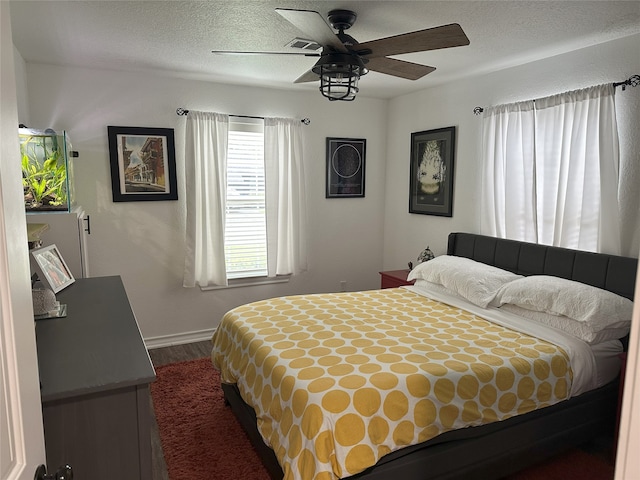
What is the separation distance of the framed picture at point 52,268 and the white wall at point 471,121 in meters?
3.28

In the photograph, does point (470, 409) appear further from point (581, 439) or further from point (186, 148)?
point (186, 148)

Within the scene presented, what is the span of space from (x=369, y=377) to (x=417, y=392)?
23cm

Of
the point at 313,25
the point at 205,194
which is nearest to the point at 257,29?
the point at 313,25

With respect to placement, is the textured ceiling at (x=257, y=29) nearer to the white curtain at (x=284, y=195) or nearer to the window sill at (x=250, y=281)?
the white curtain at (x=284, y=195)

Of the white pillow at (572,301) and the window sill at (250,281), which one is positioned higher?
the white pillow at (572,301)

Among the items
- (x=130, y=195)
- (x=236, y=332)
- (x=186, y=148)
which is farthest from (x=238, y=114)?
(x=236, y=332)

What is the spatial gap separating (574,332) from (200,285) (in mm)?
3141

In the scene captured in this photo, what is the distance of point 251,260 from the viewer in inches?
181

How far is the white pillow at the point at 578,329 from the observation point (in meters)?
2.54

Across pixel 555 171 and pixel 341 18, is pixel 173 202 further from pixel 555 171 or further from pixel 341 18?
pixel 555 171

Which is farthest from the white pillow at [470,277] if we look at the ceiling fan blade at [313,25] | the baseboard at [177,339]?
the baseboard at [177,339]

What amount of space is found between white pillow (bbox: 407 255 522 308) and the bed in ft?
0.27

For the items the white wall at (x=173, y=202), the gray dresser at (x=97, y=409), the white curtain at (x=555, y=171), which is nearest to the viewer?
the gray dresser at (x=97, y=409)

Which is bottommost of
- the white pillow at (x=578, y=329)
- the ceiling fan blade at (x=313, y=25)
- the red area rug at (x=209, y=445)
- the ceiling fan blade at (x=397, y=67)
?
the red area rug at (x=209, y=445)
